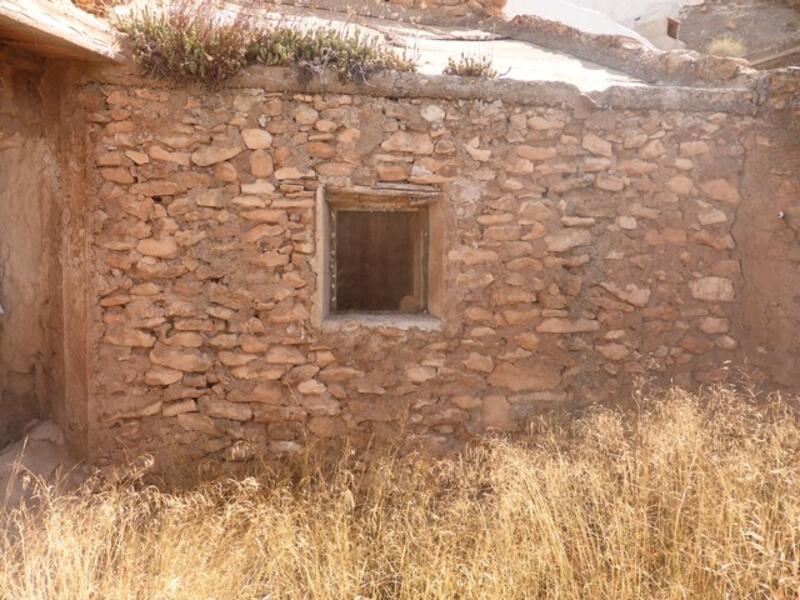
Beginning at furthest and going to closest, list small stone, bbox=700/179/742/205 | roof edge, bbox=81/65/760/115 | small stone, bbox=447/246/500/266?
small stone, bbox=700/179/742/205, small stone, bbox=447/246/500/266, roof edge, bbox=81/65/760/115

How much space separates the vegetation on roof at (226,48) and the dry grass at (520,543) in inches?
97.8

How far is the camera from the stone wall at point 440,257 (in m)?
4.18

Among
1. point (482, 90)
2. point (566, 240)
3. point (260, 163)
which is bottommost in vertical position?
point (566, 240)

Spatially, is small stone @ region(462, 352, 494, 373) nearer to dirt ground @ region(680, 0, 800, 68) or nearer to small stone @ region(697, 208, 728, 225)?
small stone @ region(697, 208, 728, 225)

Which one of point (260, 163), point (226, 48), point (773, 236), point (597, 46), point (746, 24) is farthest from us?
point (746, 24)

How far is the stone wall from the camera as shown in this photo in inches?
164

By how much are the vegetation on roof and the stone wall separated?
148 millimetres

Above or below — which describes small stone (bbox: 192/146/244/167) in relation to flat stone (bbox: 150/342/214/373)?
above

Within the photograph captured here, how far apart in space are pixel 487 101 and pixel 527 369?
5.82ft

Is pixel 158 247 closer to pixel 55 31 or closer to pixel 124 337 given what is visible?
pixel 124 337

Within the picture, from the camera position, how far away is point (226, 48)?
13.4 feet

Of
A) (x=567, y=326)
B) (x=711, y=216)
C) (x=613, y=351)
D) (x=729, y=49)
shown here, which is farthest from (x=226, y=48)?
(x=729, y=49)

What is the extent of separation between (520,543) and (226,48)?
324 cm

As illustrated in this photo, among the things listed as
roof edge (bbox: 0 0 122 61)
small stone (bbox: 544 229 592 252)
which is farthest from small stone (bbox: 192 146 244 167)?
small stone (bbox: 544 229 592 252)
